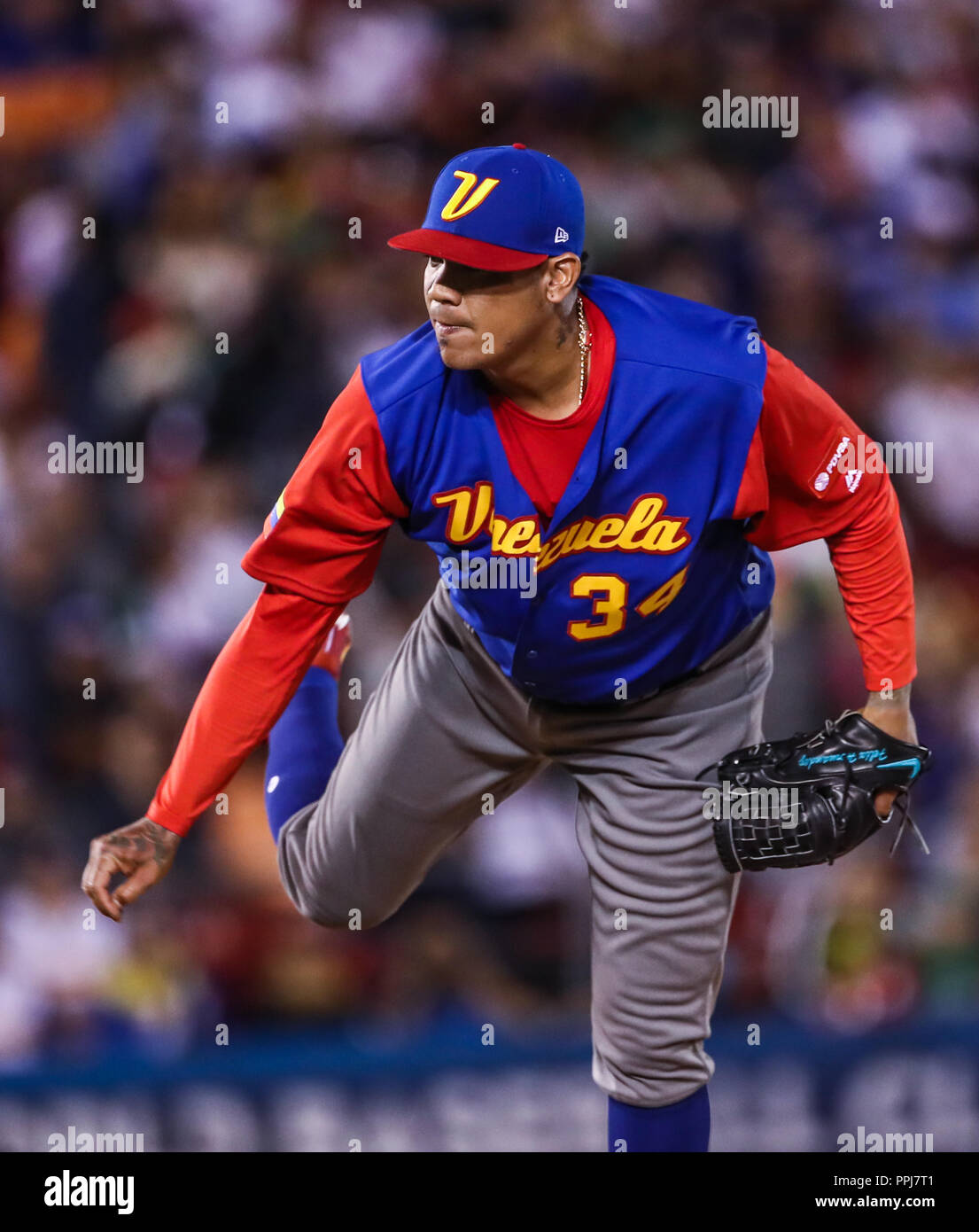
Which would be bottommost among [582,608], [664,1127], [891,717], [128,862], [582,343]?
[664,1127]

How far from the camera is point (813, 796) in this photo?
2.53 metres

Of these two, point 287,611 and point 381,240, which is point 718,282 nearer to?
point 381,240

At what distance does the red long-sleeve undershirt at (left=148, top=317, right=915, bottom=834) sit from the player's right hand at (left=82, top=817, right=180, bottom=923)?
3cm

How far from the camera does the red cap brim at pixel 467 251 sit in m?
2.18

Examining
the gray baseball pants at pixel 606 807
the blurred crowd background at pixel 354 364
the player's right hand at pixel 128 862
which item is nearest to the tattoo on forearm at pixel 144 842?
the player's right hand at pixel 128 862

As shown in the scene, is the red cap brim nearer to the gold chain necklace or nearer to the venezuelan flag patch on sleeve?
the gold chain necklace

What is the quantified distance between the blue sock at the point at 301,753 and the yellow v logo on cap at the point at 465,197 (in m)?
1.02

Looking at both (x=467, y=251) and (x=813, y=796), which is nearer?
(x=467, y=251)

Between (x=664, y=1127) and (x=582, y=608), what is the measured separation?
867 mm

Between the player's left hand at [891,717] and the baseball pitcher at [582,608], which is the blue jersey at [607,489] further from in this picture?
the player's left hand at [891,717]

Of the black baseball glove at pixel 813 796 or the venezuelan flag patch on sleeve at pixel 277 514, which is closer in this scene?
the venezuelan flag patch on sleeve at pixel 277 514

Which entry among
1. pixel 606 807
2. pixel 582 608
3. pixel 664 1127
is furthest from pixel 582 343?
pixel 664 1127

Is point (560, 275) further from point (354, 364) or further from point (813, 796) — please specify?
point (354, 364)
